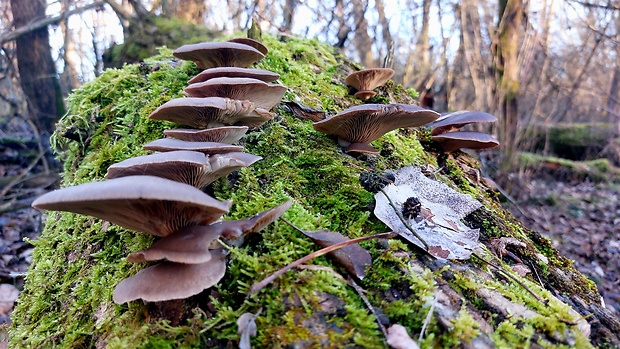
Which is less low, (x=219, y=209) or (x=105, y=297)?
(x=219, y=209)

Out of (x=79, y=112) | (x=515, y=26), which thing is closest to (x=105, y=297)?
(x=79, y=112)

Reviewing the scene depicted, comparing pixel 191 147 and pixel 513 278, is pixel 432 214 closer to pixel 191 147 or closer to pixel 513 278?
pixel 513 278

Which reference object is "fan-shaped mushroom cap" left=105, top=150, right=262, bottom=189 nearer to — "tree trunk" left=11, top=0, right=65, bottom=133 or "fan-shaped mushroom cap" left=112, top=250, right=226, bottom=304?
"fan-shaped mushroom cap" left=112, top=250, right=226, bottom=304

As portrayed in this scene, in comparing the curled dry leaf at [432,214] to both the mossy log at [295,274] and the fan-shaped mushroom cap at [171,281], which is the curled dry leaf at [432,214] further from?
the fan-shaped mushroom cap at [171,281]

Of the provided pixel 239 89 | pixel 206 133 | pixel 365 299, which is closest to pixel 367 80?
pixel 239 89

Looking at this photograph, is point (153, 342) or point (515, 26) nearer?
point (153, 342)

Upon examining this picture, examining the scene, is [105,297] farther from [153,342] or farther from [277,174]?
[277,174]

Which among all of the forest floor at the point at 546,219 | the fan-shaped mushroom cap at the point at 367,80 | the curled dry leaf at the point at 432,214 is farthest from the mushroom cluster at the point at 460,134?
the forest floor at the point at 546,219
